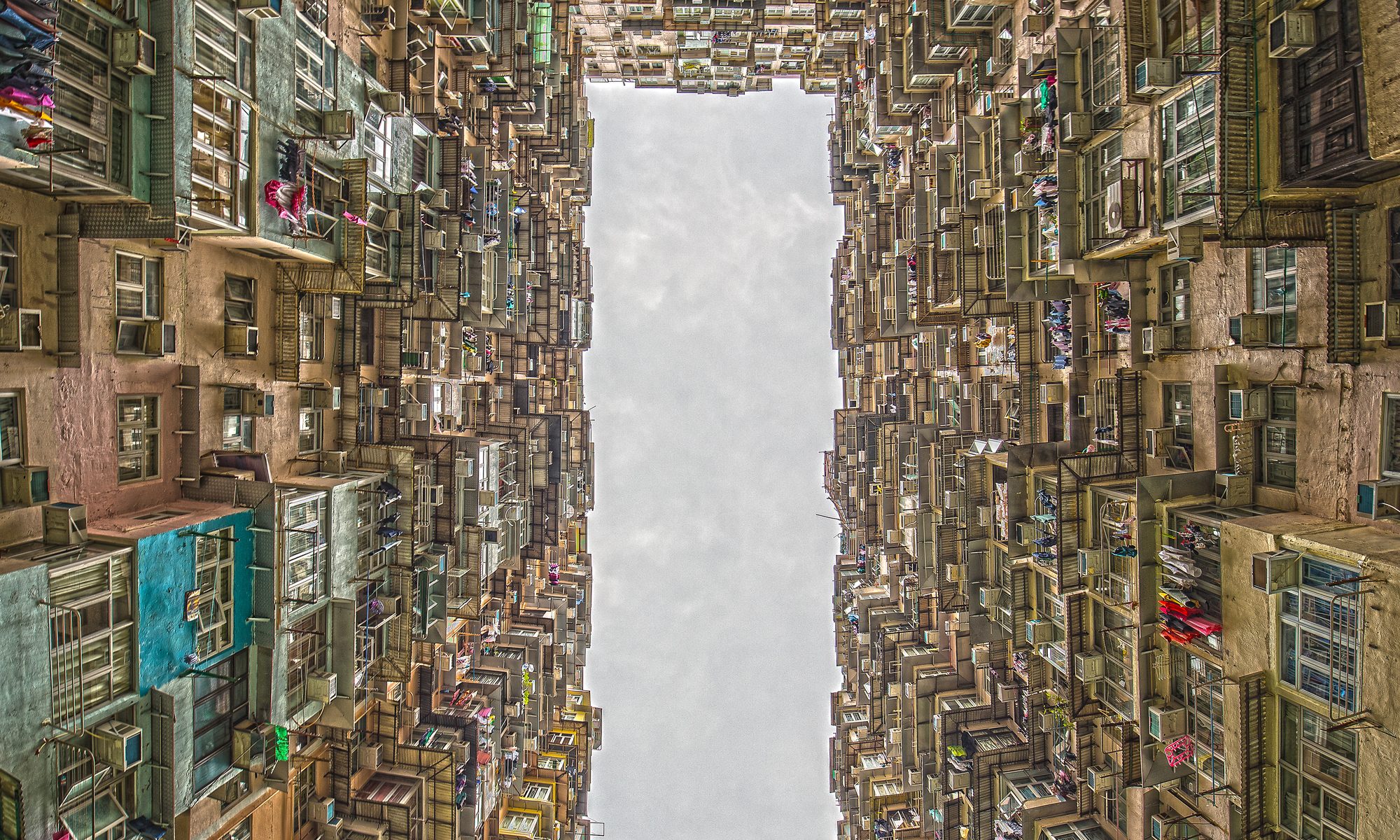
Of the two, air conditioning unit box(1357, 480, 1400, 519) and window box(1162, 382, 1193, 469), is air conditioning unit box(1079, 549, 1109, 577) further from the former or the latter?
air conditioning unit box(1357, 480, 1400, 519)

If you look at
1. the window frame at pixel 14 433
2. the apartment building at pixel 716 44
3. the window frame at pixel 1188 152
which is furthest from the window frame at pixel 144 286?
the apartment building at pixel 716 44

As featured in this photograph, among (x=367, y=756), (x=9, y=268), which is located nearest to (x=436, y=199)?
(x=9, y=268)

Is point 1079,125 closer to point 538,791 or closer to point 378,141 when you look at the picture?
point 378,141

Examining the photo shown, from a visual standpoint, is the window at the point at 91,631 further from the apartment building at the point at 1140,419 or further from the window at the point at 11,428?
the apartment building at the point at 1140,419

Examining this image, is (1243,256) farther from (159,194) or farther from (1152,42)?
(159,194)

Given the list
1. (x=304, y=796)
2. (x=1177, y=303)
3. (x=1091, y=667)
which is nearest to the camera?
(x=1177, y=303)

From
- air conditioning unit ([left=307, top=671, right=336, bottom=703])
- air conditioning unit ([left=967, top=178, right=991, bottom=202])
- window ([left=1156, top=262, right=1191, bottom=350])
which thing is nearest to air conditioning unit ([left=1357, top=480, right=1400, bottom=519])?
window ([left=1156, top=262, right=1191, bottom=350])
